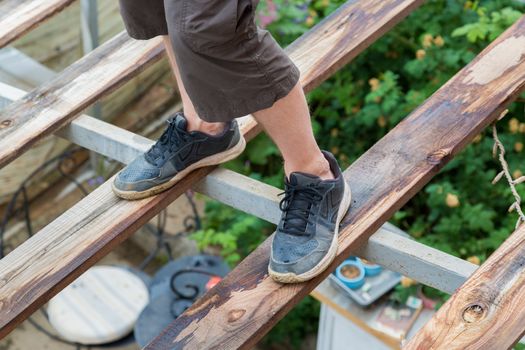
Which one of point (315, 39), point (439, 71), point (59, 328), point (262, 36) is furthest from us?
point (59, 328)

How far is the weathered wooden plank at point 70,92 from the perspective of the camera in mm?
2408

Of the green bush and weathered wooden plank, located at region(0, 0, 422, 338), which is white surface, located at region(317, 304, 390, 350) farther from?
weathered wooden plank, located at region(0, 0, 422, 338)

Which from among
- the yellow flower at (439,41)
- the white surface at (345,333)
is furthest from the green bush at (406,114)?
the white surface at (345,333)

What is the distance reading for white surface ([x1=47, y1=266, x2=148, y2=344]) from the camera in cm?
396

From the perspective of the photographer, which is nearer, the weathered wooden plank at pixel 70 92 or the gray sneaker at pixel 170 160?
the gray sneaker at pixel 170 160

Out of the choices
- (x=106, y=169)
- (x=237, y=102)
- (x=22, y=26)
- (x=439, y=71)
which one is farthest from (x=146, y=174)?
(x=106, y=169)

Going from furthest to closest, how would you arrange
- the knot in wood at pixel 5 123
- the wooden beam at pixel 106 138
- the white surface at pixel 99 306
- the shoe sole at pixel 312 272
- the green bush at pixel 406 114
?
the white surface at pixel 99 306, the green bush at pixel 406 114, the knot in wood at pixel 5 123, the wooden beam at pixel 106 138, the shoe sole at pixel 312 272

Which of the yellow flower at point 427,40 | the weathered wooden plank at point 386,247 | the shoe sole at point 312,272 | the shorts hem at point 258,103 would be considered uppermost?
the shorts hem at point 258,103

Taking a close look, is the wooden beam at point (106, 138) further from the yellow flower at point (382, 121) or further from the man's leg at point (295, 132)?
the yellow flower at point (382, 121)

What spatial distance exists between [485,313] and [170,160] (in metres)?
0.83

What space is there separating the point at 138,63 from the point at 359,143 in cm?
165

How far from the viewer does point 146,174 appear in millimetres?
2115

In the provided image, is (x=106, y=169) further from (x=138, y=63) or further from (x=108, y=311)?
(x=138, y=63)

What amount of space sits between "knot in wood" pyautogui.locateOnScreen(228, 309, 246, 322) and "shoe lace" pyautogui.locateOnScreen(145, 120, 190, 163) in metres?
0.45
